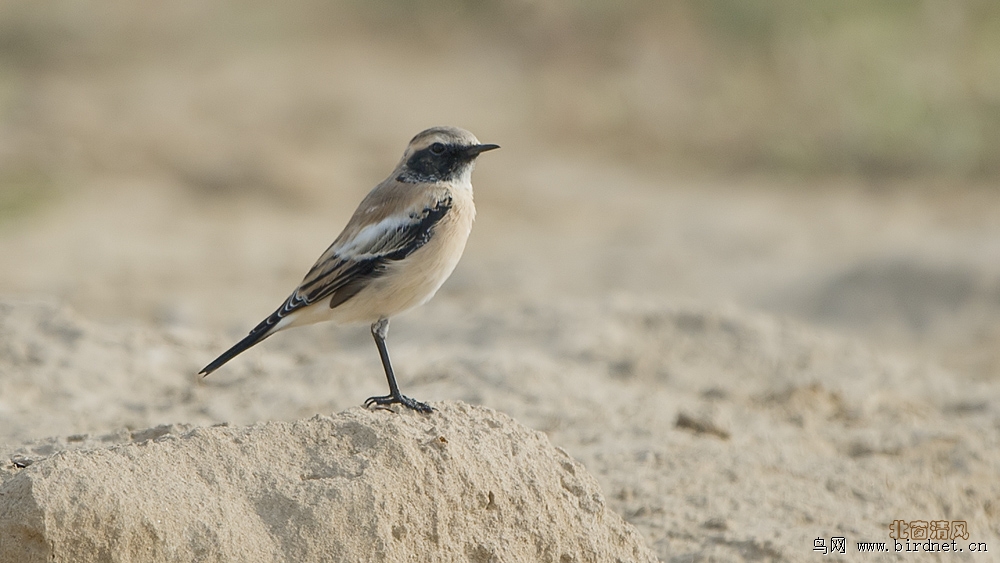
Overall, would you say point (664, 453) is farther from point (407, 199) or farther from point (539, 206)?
point (539, 206)

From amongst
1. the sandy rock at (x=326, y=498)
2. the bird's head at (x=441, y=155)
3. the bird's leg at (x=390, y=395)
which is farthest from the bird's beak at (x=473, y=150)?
the sandy rock at (x=326, y=498)

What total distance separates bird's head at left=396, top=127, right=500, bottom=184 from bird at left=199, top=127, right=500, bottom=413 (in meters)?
0.10

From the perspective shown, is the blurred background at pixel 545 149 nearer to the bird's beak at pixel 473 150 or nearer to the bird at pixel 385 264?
the bird at pixel 385 264

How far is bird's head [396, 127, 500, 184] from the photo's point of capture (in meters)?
5.91

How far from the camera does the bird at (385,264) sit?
18.1ft

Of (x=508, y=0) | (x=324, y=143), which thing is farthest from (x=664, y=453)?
(x=508, y=0)

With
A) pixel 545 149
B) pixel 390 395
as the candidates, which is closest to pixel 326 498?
pixel 390 395

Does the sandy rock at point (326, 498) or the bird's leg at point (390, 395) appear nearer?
the sandy rock at point (326, 498)

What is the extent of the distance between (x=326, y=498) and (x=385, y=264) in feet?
5.76

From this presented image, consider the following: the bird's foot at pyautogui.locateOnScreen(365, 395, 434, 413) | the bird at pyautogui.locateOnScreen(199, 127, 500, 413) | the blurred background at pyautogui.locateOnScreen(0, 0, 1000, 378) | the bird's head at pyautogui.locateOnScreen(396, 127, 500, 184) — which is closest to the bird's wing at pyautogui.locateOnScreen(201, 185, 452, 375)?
the bird at pyautogui.locateOnScreen(199, 127, 500, 413)

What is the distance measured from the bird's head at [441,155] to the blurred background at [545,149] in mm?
4221

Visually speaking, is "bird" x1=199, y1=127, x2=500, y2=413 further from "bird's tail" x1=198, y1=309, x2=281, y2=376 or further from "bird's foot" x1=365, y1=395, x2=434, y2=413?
"bird's foot" x1=365, y1=395, x2=434, y2=413

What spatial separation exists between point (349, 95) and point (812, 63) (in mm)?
6459

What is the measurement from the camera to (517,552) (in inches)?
168
